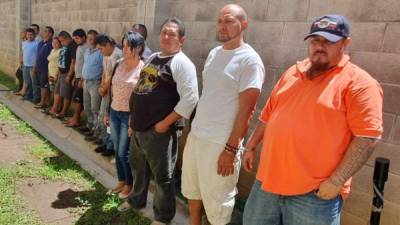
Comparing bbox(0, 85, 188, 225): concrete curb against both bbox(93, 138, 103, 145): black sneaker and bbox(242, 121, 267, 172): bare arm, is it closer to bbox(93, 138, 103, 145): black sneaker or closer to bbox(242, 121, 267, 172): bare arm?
bbox(93, 138, 103, 145): black sneaker

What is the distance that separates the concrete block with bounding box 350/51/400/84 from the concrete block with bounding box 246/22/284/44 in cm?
87

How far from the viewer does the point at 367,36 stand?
9.09 ft

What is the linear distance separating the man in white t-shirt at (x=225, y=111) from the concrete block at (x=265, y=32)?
839 millimetres

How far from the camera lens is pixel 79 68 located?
21.4 feet

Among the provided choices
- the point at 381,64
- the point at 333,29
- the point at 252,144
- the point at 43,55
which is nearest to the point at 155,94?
the point at 252,144

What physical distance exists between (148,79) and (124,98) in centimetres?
72

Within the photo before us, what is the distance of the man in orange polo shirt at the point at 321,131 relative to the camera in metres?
1.90

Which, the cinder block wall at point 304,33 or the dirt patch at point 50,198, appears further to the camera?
the dirt patch at point 50,198

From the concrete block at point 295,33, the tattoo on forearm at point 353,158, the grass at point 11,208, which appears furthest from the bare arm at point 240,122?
the grass at point 11,208

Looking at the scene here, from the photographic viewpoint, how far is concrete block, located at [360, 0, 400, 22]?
2578mm

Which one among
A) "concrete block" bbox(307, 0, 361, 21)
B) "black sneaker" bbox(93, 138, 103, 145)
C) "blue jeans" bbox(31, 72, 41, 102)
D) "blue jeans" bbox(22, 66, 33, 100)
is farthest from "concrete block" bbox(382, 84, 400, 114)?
"blue jeans" bbox(22, 66, 33, 100)

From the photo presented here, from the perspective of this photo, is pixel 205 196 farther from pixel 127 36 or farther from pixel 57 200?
pixel 57 200

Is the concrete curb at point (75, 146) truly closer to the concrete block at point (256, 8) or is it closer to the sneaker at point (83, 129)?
the sneaker at point (83, 129)

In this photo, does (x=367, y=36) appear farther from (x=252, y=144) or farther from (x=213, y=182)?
(x=213, y=182)
